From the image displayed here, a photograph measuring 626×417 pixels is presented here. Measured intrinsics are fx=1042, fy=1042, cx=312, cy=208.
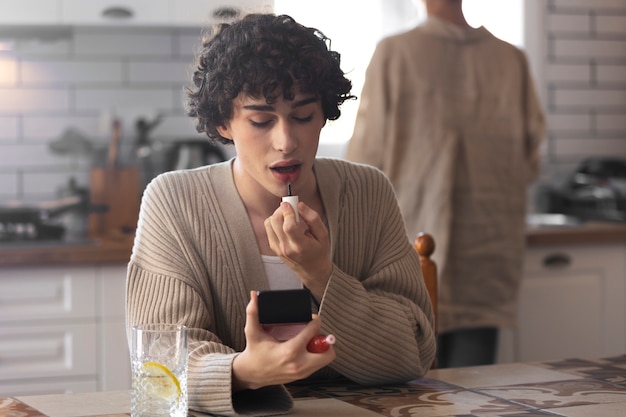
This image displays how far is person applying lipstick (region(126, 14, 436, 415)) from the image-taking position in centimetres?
160

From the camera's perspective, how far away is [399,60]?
9.80 ft

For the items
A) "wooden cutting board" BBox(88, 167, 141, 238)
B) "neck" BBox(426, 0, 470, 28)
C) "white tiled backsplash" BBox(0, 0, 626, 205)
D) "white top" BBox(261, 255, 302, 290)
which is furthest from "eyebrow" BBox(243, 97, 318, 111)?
"white tiled backsplash" BBox(0, 0, 626, 205)

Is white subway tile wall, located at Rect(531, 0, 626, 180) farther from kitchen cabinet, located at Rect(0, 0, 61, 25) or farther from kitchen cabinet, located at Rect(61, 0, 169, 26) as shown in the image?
kitchen cabinet, located at Rect(0, 0, 61, 25)

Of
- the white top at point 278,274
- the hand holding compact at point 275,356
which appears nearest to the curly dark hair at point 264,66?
the white top at point 278,274

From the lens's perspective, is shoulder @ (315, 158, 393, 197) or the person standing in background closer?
shoulder @ (315, 158, 393, 197)

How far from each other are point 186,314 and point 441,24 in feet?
5.51

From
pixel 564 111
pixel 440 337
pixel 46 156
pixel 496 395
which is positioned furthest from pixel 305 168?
pixel 564 111

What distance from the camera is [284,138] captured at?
1.61m

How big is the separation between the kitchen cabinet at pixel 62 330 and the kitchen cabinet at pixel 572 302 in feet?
4.48

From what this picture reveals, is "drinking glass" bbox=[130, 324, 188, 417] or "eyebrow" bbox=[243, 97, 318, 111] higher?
"eyebrow" bbox=[243, 97, 318, 111]

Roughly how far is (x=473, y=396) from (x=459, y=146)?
5.37 feet

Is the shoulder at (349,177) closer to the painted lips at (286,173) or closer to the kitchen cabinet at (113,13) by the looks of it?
the painted lips at (286,173)

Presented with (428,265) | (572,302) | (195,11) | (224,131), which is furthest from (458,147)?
(224,131)

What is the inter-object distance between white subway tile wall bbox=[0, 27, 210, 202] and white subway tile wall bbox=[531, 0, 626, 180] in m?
1.43
